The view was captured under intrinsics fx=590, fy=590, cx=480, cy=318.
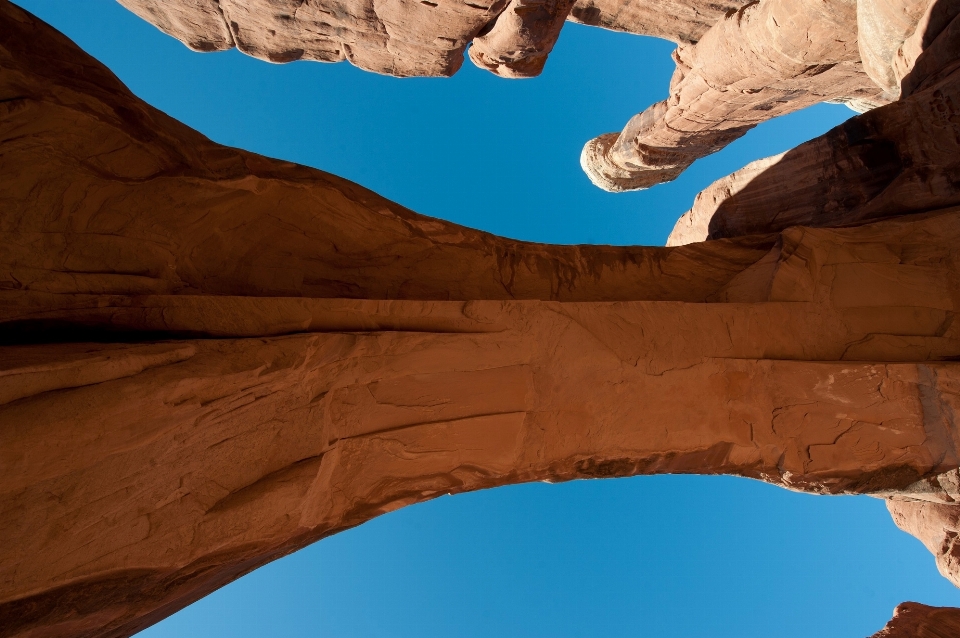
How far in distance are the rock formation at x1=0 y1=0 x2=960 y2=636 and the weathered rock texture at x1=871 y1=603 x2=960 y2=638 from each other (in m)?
1.48

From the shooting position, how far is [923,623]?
15.4 ft

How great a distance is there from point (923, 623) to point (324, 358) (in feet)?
16.8

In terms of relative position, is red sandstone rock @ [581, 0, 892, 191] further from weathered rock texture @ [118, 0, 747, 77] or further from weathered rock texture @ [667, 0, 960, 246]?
weathered rock texture @ [118, 0, 747, 77]

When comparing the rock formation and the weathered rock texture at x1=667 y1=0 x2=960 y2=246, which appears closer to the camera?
the rock formation

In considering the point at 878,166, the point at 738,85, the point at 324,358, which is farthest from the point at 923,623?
the point at 738,85

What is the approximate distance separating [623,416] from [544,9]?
5033 millimetres

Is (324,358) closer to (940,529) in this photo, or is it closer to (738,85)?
(940,529)

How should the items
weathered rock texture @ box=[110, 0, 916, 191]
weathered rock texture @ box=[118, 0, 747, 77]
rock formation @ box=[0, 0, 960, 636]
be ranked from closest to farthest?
rock formation @ box=[0, 0, 960, 636] < weathered rock texture @ box=[110, 0, 916, 191] < weathered rock texture @ box=[118, 0, 747, 77]

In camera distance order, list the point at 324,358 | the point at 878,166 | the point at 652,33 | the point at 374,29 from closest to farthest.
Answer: the point at 324,358
the point at 878,166
the point at 374,29
the point at 652,33

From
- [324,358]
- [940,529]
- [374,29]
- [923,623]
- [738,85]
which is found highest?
[738,85]

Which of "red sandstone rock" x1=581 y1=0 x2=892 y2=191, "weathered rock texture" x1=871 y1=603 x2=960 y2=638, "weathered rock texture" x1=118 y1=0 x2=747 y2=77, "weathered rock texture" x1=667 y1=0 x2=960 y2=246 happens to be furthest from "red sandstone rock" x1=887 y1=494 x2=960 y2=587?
"weathered rock texture" x1=118 y1=0 x2=747 y2=77

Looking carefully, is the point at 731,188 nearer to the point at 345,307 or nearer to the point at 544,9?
the point at 544,9

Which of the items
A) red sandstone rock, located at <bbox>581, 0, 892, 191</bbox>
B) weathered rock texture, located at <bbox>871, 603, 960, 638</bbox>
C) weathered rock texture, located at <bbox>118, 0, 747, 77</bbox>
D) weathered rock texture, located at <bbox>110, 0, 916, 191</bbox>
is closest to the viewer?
weathered rock texture, located at <bbox>871, 603, 960, 638</bbox>

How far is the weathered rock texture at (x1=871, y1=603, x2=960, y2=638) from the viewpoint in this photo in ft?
14.9
